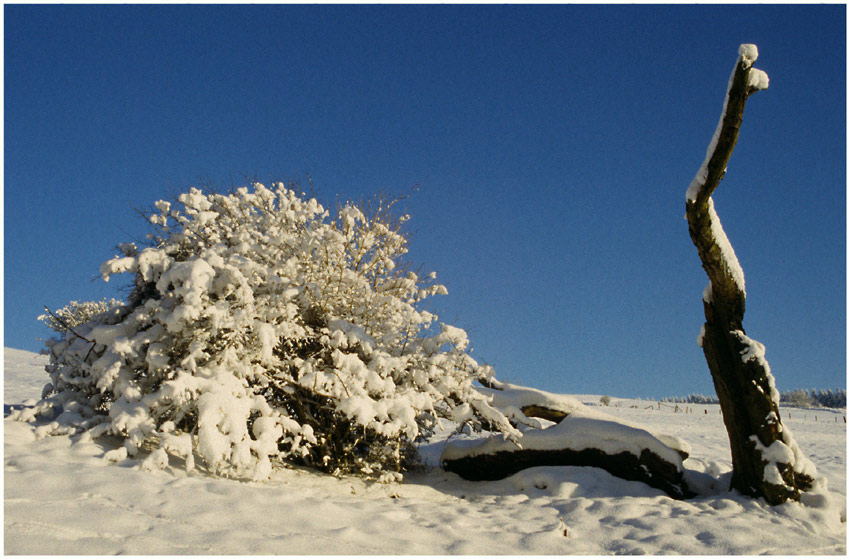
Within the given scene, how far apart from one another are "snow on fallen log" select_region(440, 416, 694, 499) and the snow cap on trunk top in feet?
18.2

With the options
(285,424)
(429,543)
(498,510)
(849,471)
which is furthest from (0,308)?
(849,471)

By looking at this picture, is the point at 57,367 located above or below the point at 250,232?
below

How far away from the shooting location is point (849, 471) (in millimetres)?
11141

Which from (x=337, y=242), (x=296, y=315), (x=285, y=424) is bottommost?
(x=285, y=424)

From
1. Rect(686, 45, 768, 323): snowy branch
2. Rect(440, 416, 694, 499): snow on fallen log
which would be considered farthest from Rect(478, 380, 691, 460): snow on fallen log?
Rect(686, 45, 768, 323): snowy branch

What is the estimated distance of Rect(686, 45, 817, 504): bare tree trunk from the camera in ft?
23.5

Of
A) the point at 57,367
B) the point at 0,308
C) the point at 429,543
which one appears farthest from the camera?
the point at 57,367

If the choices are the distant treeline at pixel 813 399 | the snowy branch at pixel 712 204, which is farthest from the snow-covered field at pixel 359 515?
the distant treeline at pixel 813 399

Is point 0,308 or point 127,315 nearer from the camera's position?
point 0,308

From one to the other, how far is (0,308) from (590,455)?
8215mm

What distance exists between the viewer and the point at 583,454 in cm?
872

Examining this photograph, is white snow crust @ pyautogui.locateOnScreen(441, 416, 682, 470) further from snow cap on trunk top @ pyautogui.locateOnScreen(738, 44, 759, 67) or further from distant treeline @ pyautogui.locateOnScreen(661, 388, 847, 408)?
distant treeline @ pyautogui.locateOnScreen(661, 388, 847, 408)

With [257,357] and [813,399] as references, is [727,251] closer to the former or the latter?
[257,357]

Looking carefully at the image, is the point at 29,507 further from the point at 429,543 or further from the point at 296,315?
the point at 296,315
